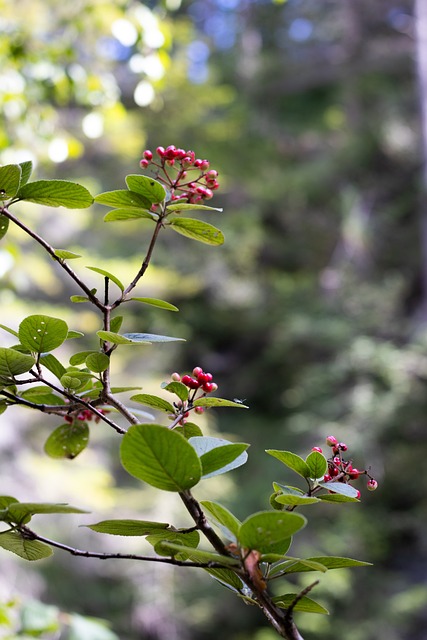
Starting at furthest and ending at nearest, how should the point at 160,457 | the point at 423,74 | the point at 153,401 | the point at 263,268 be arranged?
the point at 263,268 → the point at 423,74 → the point at 153,401 → the point at 160,457

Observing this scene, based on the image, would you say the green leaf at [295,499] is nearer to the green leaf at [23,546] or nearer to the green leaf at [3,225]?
the green leaf at [23,546]

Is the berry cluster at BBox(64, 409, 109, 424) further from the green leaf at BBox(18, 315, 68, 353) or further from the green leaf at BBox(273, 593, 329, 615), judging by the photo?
the green leaf at BBox(273, 593, 329, 615)

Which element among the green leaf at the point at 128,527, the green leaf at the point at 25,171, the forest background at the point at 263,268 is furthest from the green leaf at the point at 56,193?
the forest background at the point at 263,268

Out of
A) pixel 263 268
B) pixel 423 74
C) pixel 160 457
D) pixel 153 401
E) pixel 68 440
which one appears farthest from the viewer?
pixel 263 268

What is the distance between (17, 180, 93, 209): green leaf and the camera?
0.45 m

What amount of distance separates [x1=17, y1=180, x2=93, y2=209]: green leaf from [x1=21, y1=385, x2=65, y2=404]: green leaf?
0.45 ft

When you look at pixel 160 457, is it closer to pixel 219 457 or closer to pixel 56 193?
pixel 219 457

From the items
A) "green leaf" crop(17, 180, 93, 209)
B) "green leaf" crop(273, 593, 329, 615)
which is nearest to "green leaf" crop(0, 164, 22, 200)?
"green leaf" crop(17, 180, 93, 209)

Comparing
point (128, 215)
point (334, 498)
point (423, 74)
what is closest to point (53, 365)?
point (128, 215)

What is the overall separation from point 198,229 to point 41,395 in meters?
0.17

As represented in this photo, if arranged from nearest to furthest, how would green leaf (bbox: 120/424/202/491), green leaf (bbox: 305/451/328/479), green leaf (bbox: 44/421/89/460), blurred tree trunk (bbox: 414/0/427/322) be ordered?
green leaf (bbox: 120/424/202/491) → green leaf (bbox: 305/451/328/479) → green leaf (bbox: 44/421/89/460) → blurred tree trunk (bbox: 414/0/427/322)

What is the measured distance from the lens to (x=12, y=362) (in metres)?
0.41

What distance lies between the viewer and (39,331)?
43 cm

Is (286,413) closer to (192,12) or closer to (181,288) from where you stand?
(181,288)
